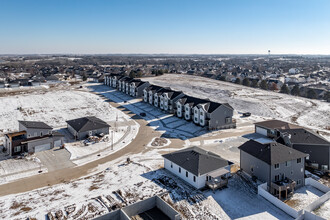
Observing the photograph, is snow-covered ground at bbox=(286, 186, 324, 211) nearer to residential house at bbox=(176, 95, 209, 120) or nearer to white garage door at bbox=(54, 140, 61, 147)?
residential house at bbox=(176, 95, 209, 120)

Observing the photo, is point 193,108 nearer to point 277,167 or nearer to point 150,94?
point 150,94

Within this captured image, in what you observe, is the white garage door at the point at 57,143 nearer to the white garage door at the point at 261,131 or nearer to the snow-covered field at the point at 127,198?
the snow-covered field at the point at 127,198

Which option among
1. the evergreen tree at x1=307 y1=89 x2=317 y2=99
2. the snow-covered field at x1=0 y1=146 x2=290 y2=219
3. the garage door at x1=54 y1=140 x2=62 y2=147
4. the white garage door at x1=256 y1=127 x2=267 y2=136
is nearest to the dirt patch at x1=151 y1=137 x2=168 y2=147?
the snow-covered field at x1=0 y1=146 x2=290 y2=219

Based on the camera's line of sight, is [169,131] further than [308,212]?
Yes

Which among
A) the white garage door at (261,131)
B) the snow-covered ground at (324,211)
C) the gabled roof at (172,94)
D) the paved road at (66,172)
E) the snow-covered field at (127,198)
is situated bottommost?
the snow-covered ground at (324,211)

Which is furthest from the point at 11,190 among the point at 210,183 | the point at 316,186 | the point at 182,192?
the point at 316,186

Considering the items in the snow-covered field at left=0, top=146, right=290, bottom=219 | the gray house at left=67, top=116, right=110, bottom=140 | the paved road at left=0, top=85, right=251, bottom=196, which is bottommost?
the snow-covered field at left=0, top=146, right=290, bottom=219

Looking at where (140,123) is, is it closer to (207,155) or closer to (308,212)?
(207,155)

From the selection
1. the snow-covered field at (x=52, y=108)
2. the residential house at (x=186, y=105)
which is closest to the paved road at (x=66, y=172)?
the residential house at (x=186, y=105)
